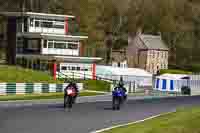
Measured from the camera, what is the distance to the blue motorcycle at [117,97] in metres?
33.5

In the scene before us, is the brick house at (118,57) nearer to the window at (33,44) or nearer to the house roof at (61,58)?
the house roof at (61,58)

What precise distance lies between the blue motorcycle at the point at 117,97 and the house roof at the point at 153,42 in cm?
8064

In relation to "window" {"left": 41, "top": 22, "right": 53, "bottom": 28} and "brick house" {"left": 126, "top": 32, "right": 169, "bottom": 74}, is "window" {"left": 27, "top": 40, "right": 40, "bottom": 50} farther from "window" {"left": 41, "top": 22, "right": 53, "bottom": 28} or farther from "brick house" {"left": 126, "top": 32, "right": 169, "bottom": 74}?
"brick house" {"left": 126, "top": 32, "right": 169, "bottom": 74}

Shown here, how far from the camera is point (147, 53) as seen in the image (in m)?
115

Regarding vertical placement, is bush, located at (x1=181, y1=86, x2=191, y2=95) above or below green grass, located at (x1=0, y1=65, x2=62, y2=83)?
below

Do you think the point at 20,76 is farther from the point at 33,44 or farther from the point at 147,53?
the point at 147,53

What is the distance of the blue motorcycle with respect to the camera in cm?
3353

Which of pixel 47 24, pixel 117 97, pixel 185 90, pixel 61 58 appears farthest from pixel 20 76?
pixel 117 97

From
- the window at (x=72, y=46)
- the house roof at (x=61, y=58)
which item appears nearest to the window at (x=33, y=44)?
the house roof at (x=61, y=58)

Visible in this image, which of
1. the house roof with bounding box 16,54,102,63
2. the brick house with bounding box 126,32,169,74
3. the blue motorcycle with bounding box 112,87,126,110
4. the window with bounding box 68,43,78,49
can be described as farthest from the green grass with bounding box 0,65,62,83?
the brick house with bounding box 126,32,169,74

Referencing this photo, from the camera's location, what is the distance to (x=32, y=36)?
254 ft

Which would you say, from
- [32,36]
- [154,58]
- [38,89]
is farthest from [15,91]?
[154,58]

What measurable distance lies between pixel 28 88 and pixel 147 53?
62.5 metres

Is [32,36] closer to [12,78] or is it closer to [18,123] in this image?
[12,78]
